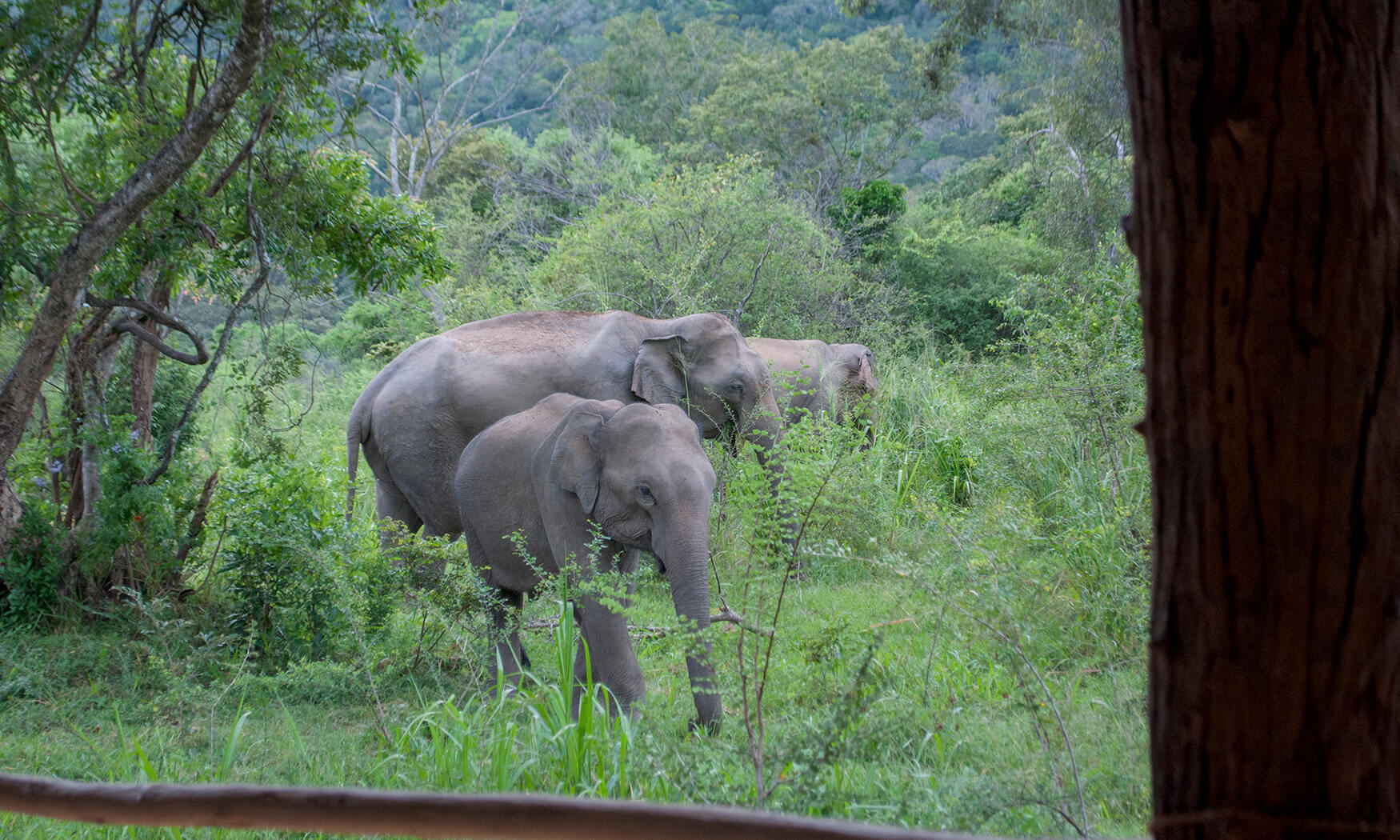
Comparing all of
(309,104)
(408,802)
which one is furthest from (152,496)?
(408,802)

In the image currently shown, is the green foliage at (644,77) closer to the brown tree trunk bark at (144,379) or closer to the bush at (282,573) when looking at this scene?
the brown tree trunk bark at (144,379)

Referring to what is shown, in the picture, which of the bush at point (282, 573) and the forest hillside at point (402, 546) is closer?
the forest hillside at point (402, 546)

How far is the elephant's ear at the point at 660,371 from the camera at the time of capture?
766 centimetres

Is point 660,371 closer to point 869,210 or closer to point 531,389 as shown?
point 531,389

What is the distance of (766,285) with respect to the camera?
13211mm

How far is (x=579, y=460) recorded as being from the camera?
4895mm

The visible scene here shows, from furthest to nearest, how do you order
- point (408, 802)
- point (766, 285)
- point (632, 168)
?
point (632, 168), point (766, 285), point (408, 802)

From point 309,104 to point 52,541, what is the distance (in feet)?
10.4

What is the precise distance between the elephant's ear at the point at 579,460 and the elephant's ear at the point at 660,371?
8.42 feet

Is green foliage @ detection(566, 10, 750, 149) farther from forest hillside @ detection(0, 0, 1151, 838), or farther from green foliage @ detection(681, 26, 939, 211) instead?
forest hillside @ detection(0, 0, 1151, 838)

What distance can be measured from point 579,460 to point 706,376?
2958 millimetres

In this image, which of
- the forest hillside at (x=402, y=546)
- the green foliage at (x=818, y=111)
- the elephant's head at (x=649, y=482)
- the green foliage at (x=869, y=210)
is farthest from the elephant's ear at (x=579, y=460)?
the green foliage at (x=818, y=111)

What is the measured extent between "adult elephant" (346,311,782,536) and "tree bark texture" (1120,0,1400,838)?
244 inches

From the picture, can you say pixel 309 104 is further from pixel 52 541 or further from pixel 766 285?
pixel 766 285
